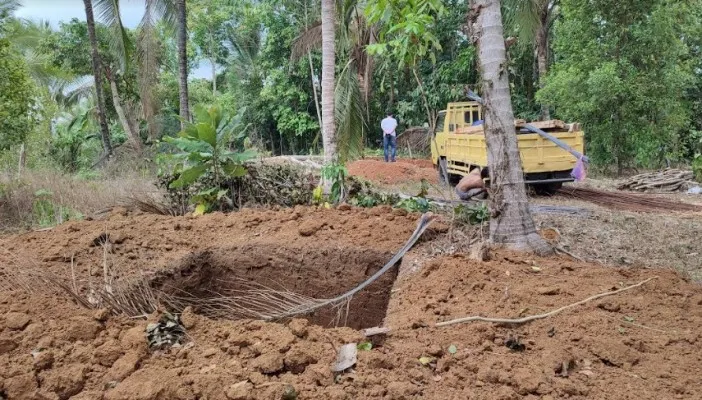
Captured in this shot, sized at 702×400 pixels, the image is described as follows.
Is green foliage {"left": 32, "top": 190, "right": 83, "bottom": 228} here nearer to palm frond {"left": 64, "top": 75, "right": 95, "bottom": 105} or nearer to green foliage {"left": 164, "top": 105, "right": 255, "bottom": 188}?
green foliage {"left": 164, "top": 105, "right": 255, "bottom": 188}

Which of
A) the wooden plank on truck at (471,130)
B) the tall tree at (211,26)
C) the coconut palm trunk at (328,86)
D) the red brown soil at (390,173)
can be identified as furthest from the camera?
the tall tree at (211,26)

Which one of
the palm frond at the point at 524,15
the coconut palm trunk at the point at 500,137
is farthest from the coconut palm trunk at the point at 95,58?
the coconut palm trunk at the point at 500,137

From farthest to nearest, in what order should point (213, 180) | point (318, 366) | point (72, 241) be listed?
point (213, 180) < point (72, 241) < point (318, 366)

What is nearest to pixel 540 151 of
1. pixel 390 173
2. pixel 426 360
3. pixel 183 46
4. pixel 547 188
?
pixel 547 188

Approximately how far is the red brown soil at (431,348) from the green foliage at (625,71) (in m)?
9.15

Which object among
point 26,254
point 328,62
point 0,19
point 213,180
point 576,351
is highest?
point 0,19

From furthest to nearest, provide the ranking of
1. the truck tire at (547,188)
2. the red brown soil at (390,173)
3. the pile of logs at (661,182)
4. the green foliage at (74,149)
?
the green foliage at (74,149) < the red brown soil at (390,173) < the pile of logs at (661,182) < the truck tire at (547,188)

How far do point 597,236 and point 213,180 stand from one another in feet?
17.1

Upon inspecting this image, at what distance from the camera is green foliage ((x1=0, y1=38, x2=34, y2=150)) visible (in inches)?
346

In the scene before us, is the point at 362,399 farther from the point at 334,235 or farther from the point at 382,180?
the point at 382,180

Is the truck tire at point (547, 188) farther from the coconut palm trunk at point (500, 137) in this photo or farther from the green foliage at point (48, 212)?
the green foliage at point (48, 212)

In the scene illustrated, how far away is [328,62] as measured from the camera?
8.30 m

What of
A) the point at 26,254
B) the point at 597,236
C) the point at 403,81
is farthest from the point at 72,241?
the point at 403,81

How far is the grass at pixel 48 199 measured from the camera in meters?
8.20
